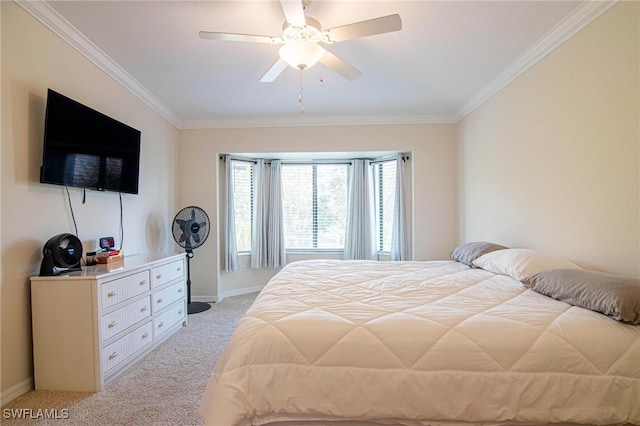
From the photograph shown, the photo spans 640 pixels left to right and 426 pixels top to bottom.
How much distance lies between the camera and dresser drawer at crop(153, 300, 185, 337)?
2672mm

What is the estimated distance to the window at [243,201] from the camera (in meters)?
4.57

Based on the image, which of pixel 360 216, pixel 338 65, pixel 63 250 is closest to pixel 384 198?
pixel 360 216

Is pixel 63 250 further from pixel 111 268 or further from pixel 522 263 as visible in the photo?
pixel 522 263

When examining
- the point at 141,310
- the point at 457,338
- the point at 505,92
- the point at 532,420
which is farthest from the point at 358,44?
the point at 141,310

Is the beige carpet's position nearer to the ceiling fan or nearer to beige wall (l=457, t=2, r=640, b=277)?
the ceiling fan

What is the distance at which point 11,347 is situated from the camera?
1.85 metres

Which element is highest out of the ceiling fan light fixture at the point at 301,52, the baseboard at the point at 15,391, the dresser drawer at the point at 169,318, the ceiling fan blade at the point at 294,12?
the ceiling fan blade at the point at 294,12

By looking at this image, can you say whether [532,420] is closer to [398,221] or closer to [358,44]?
[358,44]

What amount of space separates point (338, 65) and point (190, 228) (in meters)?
2.60

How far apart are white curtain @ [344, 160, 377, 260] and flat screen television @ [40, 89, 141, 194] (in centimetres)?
291

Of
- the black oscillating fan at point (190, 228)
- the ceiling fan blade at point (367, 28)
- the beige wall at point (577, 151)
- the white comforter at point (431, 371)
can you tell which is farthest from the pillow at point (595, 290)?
the black oscillating fan at point (190, 228)

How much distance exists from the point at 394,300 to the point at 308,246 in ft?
10.8

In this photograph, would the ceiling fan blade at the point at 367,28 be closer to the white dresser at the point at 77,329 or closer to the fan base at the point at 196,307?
the white dresser at the point at 77,329

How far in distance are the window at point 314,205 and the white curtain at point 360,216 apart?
223 mm
